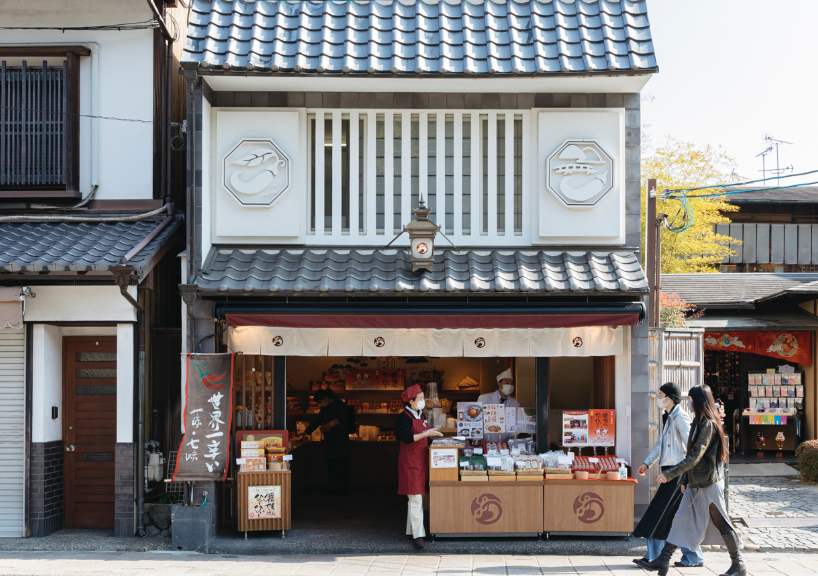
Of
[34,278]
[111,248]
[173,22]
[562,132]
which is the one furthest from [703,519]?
[173,22]

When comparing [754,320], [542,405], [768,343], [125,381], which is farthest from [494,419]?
[768,343]

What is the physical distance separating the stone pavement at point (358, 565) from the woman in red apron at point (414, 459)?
1.49 feet

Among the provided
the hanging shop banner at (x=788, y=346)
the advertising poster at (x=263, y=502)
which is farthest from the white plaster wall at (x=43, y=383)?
the hanging shop banner at (x=788, y=346)

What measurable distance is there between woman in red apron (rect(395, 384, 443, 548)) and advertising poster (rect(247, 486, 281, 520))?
5.68ft

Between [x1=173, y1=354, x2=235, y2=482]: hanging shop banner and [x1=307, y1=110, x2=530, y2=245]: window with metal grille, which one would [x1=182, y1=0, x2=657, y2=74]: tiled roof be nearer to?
[x1=307, y1=110, x2=530, y2=245]: window with metal grille

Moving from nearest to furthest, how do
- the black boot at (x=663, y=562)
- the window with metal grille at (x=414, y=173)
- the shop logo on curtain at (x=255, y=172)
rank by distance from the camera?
1. the black boot at (x=663, y=562)
2. the shop logo on curtain at (x=255, y=172)
3. the window with metal grille at (x=414, y=173)

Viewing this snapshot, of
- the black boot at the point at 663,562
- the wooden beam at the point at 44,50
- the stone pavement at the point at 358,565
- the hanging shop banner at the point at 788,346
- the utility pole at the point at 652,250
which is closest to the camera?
the black boot at the point at 663,562

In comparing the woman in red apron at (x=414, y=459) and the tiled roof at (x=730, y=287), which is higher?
the tiled roof at (x=730, y=287)

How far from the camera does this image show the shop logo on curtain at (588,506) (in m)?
9.44

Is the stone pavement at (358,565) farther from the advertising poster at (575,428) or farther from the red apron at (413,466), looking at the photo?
the advertising poster at (575,428)

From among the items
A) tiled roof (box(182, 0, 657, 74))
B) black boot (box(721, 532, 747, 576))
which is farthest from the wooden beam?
black boot (box(721, 532, 747, 576))

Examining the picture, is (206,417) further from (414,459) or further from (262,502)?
(414,459)

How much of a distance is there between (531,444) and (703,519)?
9.55 feet

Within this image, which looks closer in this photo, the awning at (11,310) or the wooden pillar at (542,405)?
the awning at (11,310)
